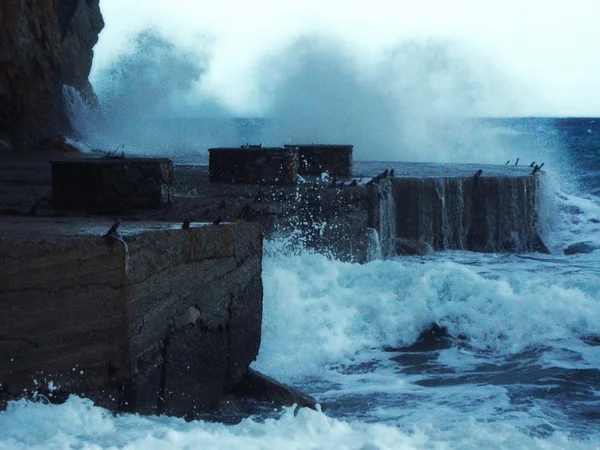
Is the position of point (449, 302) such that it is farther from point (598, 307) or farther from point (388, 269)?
point (598, 307)

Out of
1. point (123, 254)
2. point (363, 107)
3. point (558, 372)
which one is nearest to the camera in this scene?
point (123, 254)

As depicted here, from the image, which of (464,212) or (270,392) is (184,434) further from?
(464,212)

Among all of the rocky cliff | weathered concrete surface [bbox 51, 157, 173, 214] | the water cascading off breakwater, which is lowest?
the water cascading off breakwater

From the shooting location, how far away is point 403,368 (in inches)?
261

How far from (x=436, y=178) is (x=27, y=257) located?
8.86 meters

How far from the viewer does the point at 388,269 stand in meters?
8.32

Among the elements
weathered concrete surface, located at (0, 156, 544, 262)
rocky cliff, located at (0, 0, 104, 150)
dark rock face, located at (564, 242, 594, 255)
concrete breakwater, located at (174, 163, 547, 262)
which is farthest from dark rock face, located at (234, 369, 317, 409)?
rocky cliff, located at (0, 0, 104, 150)

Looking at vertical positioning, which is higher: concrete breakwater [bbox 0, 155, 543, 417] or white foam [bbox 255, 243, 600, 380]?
concrete breakwater [bbox 0, 155, 543, 417]

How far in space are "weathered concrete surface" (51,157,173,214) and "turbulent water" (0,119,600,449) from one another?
125cm

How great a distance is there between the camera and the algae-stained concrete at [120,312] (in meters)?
3.57

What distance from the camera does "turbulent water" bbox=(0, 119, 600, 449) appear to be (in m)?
3.59

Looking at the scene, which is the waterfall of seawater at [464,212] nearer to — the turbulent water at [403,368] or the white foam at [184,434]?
the turbulent water at [403,368]

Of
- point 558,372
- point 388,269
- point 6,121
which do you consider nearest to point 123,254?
point 558,372

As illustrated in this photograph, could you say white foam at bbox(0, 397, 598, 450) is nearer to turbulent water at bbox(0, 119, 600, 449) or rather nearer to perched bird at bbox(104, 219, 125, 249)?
turbulent water at bbox(0, 119, 600, 449)
